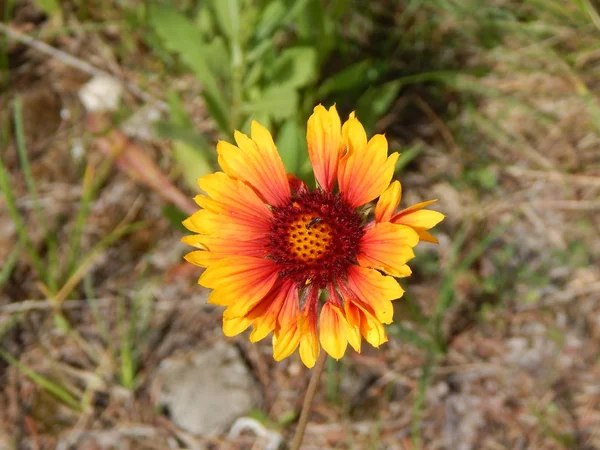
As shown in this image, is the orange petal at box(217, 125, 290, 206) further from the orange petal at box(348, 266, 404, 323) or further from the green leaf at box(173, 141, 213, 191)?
the green leaf at box(173, 141, 213, 191)

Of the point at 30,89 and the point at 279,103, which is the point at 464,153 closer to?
the point at 279,103

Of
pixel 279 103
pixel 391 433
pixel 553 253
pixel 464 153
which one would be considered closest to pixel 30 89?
pixel 279 103

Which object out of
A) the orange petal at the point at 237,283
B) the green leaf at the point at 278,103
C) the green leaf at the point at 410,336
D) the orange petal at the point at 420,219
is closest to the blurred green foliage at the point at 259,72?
the green leaf at the point at 278,103

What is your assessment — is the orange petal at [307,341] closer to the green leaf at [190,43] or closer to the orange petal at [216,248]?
the orange petal at [216,248]

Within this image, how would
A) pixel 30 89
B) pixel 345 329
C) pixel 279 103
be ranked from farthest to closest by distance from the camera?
pixel 30 89, pixel 279 103, pixel 345 329

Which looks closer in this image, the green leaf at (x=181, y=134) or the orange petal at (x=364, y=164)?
the orange petal at (x=364, y=164)

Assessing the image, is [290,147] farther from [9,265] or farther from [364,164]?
[9,265]

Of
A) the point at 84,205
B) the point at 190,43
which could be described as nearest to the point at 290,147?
the point at 190,43
